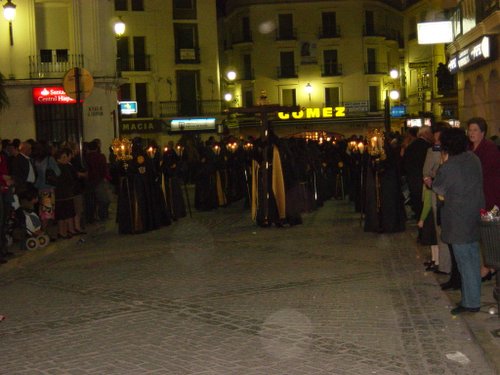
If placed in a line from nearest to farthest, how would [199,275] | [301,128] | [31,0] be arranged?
[199,275]
[31,0]
[301,128]

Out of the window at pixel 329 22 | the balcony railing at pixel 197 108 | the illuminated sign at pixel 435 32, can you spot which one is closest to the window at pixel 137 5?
the balcony railing at pixel 197 108

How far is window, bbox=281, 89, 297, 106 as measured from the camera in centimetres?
6475

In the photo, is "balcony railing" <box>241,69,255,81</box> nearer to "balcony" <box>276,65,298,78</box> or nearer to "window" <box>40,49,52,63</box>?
"balcony" <box>276,65,298,78</box>

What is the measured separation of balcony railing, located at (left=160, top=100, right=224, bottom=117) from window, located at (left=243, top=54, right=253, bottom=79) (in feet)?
35.7

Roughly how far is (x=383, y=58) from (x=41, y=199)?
54.6 metres

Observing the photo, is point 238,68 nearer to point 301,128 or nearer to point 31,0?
point 301,128

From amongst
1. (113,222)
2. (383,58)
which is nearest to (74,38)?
(113,222)

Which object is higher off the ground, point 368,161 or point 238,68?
point 238,68

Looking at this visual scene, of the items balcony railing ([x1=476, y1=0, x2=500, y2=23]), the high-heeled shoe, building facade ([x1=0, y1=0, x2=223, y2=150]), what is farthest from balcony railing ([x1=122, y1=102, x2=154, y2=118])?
the high-heeled shoe

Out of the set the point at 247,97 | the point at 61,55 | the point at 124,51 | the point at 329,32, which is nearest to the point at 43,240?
the point at 61,55

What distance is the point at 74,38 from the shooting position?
29562mm

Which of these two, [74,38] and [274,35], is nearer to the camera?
[74,38]

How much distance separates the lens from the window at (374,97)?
64562mm

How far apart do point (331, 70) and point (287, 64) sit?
3.46 meters
